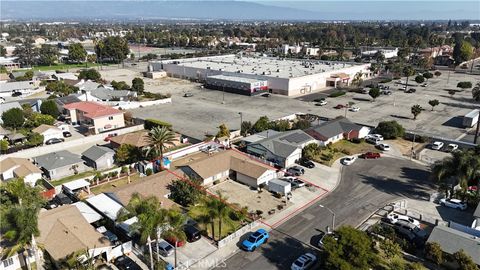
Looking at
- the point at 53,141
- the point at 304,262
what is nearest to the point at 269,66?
the point at 53,141

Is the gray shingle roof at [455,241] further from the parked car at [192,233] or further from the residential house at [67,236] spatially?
the residential house at [67,236]

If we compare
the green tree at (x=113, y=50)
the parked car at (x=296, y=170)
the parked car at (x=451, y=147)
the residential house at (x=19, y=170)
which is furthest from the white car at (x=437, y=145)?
the green tree at (x=113, y=50)

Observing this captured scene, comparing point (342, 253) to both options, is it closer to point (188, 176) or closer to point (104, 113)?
point (188, 176)

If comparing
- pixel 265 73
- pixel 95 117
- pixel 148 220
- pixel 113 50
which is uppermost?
pixel 113 50

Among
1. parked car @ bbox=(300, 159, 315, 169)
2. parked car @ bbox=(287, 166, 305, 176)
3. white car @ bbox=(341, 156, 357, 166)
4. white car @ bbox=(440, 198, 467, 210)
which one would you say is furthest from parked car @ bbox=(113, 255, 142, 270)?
white car @ bbox=(440, 198, 467, 210)

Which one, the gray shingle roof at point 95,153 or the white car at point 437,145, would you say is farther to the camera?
the white car at point 437,145

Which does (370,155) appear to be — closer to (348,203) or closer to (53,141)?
(348,203)
